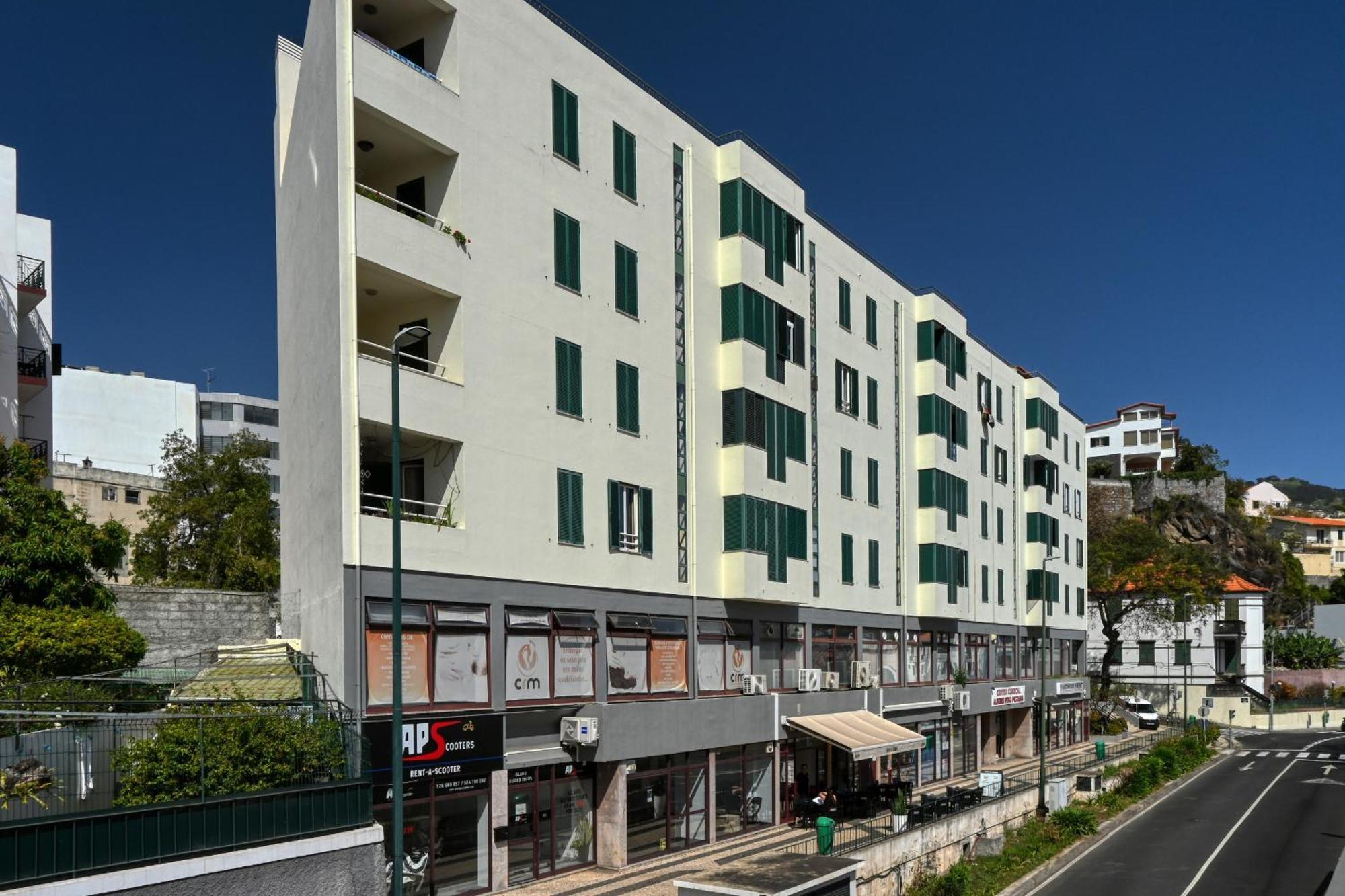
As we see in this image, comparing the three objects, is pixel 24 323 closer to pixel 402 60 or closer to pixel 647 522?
pixel 402 60

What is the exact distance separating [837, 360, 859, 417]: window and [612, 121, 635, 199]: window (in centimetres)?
1379

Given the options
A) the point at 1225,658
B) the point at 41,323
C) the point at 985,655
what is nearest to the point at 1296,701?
the point at 1225,658

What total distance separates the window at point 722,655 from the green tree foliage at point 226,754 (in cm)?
1480

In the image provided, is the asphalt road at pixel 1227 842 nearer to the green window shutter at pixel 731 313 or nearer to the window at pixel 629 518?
the window at pixel 629 518

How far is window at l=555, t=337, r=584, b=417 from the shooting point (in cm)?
2834

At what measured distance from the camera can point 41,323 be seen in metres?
41.7

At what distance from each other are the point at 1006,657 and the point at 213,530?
39.0m

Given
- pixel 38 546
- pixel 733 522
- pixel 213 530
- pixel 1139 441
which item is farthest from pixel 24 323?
pixel 1139 441

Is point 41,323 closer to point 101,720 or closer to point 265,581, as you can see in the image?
point 265,581

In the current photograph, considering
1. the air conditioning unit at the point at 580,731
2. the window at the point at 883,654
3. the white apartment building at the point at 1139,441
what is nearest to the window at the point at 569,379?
the air conditioning unit at the point at 580,731

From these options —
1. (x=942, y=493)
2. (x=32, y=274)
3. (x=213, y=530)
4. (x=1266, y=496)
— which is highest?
(x=32, y=274)

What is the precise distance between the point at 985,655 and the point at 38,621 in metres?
42.6

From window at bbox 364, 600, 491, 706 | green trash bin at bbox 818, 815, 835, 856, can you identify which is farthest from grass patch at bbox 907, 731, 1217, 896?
window at bbox 364, 600, 491, 706

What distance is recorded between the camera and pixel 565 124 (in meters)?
29.3
